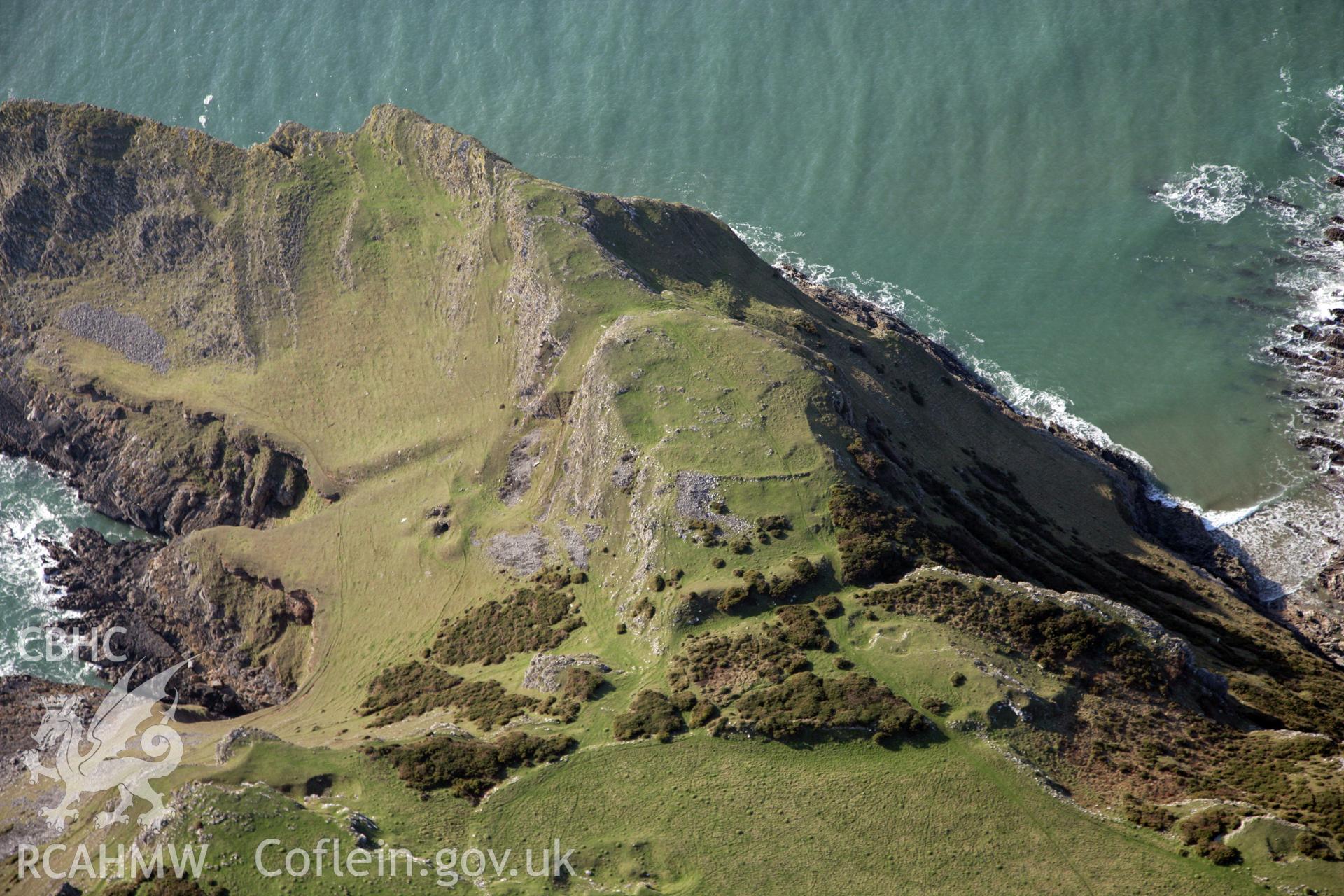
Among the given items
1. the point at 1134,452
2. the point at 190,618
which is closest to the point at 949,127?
the point at 1134,452

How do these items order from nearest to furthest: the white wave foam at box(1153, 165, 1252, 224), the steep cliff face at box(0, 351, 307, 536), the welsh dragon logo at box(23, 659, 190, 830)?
the welsh dragon logo at box(23, 659, 190, 830) → the steep cliff face at box(0, 351, 307, 536) → the white wave foam at box(1153, 165, 1252, 224)

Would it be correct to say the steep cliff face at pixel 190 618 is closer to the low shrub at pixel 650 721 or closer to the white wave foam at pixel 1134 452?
the low shrub at pixel 650 721

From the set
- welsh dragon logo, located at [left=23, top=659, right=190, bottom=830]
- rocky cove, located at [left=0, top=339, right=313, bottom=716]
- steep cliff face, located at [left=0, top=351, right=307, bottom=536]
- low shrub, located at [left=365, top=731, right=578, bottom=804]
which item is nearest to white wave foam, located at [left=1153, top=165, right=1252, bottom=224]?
low shrub, located at [left=365, top=731, right=578, bottom=804]

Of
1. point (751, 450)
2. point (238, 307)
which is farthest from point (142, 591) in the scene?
point (751, 450)

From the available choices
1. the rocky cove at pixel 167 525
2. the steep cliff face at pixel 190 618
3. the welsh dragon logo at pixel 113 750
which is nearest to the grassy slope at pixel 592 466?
the rocky cove at pixel 167 525

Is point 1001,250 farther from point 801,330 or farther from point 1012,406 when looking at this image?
point 801,330

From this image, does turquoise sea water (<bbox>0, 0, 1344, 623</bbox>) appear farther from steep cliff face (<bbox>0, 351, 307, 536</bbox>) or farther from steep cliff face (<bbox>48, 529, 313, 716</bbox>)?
steep cliff face (<bbox>48, 529, 313, 716</bbox>)

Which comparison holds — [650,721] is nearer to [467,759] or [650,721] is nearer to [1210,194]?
[467,759]
